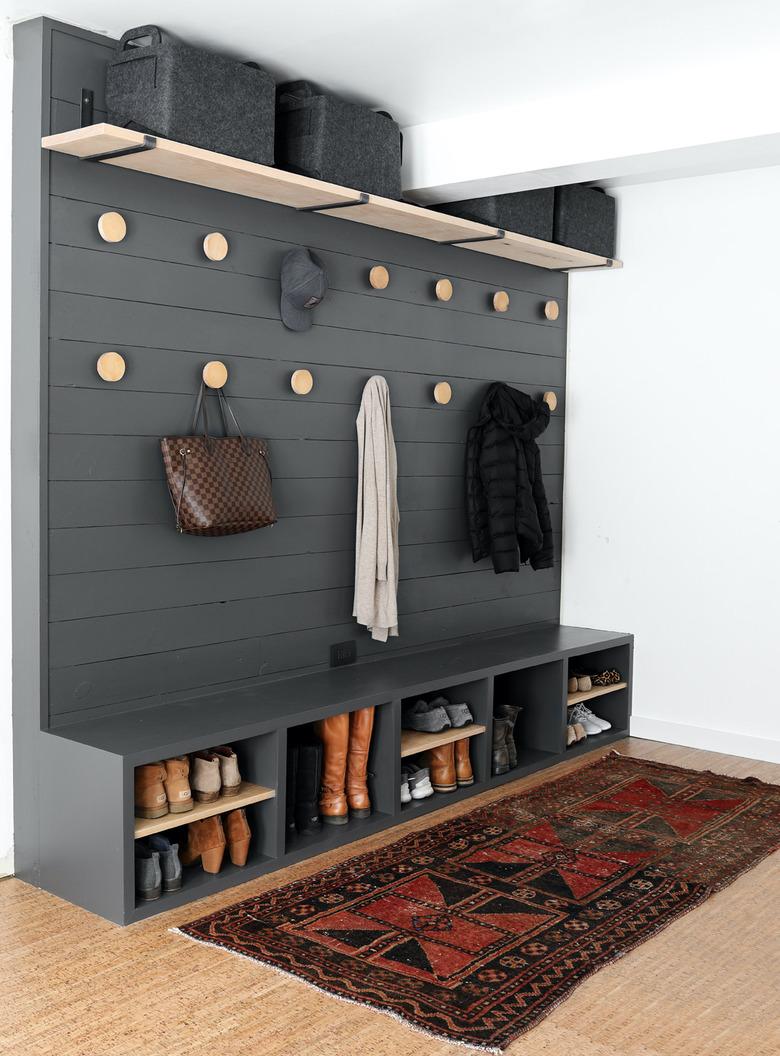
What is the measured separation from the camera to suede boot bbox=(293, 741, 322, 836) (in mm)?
3520

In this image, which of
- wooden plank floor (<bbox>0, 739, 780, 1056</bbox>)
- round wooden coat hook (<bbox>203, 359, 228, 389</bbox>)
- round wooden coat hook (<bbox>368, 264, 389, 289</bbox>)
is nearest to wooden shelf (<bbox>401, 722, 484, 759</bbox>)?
wooden plank floor (<bbox>0, 739, 780, 1056</bbox>)

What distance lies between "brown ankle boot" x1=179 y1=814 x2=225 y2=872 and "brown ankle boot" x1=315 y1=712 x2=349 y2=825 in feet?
1.60

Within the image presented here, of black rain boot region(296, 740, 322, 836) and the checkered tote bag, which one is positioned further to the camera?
black rain boot region(296, 740, 322, 836)

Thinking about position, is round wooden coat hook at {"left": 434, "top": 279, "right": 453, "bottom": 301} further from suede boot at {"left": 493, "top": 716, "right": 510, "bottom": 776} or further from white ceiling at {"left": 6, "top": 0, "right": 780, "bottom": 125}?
suede boot at {"left": 493, "top": 716, "right": 510, "bottom": 776}

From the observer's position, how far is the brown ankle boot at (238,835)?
3.29 meters

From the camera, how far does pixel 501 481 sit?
4617mm

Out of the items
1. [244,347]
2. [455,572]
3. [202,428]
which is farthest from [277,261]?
[455,572]

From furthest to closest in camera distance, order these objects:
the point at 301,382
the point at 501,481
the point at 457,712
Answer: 1. the point at 501,481
2. the point at 457,712
3. the point at 301,382

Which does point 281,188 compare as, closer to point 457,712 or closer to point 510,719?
point 457,712

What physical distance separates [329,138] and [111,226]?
77cm

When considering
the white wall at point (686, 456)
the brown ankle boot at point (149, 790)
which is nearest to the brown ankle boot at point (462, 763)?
the white wall at point (686, 456)

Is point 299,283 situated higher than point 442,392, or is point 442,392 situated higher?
point 299,283

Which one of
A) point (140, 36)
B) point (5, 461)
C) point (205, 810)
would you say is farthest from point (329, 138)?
point (205, 810)

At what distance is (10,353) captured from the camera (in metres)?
3.17
